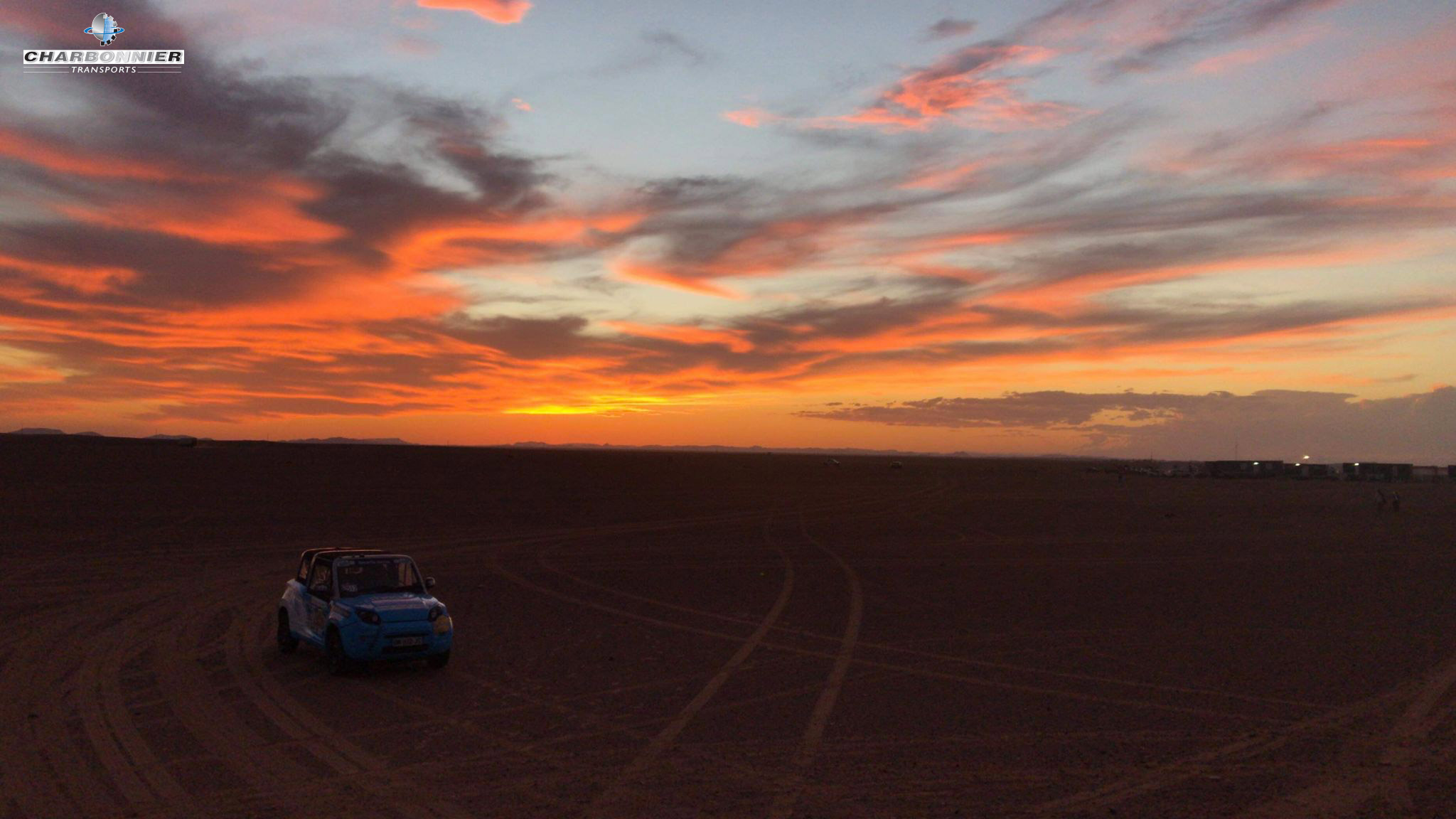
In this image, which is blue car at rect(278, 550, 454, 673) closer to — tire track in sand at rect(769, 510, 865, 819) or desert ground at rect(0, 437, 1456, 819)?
desert ground at rect(0, 437, 1456, 819)

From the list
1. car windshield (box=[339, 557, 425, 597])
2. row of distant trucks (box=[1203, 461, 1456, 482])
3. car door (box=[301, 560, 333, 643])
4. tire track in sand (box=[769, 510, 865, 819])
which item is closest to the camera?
tire track in sand (box=[769, 510, 865, 819])

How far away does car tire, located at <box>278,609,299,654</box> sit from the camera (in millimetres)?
15799

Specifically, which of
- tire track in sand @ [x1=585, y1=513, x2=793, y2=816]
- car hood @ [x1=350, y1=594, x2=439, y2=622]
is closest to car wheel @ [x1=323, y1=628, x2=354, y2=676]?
car hood @ [x1=350, y1=594, x2=439, y2=622]

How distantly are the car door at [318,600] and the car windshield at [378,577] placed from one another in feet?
0.82

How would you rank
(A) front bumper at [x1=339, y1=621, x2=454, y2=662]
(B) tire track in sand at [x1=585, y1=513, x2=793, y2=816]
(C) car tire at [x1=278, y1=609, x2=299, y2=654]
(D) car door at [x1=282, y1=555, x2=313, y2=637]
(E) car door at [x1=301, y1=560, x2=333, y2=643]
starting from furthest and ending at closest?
(C) car tire at [x1=278, y1=609, x2=299, y2=654] → (D) car door at [x1=282, y1=555, x2=313, y2=637] → (E) car door at [x1=301, y1=560, x2=333, y2=643] → (A) front bumper at [x1=339, y1=621, x2=454, y2=662] → (B) tire track in sand at [x1=585, y1=513, x2=793, y2=816]

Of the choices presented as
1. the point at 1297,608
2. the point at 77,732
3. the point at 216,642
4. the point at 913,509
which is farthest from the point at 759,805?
the point at 913,509

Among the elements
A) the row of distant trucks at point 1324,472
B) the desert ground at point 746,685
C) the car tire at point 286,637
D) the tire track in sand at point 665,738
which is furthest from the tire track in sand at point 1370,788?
the row of distant trucks at point 1324,472

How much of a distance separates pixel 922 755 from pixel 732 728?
7.95 ft

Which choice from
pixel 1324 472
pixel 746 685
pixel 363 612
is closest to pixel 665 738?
pixel 746 685

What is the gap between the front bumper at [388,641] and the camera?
14.0 meters

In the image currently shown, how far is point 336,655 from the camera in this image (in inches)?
564

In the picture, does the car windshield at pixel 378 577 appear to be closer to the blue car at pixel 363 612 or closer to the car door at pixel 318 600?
the blue car at pixel 363 612

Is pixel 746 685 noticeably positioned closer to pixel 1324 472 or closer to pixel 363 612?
pixel 363 612

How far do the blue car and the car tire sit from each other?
0.04 ft
